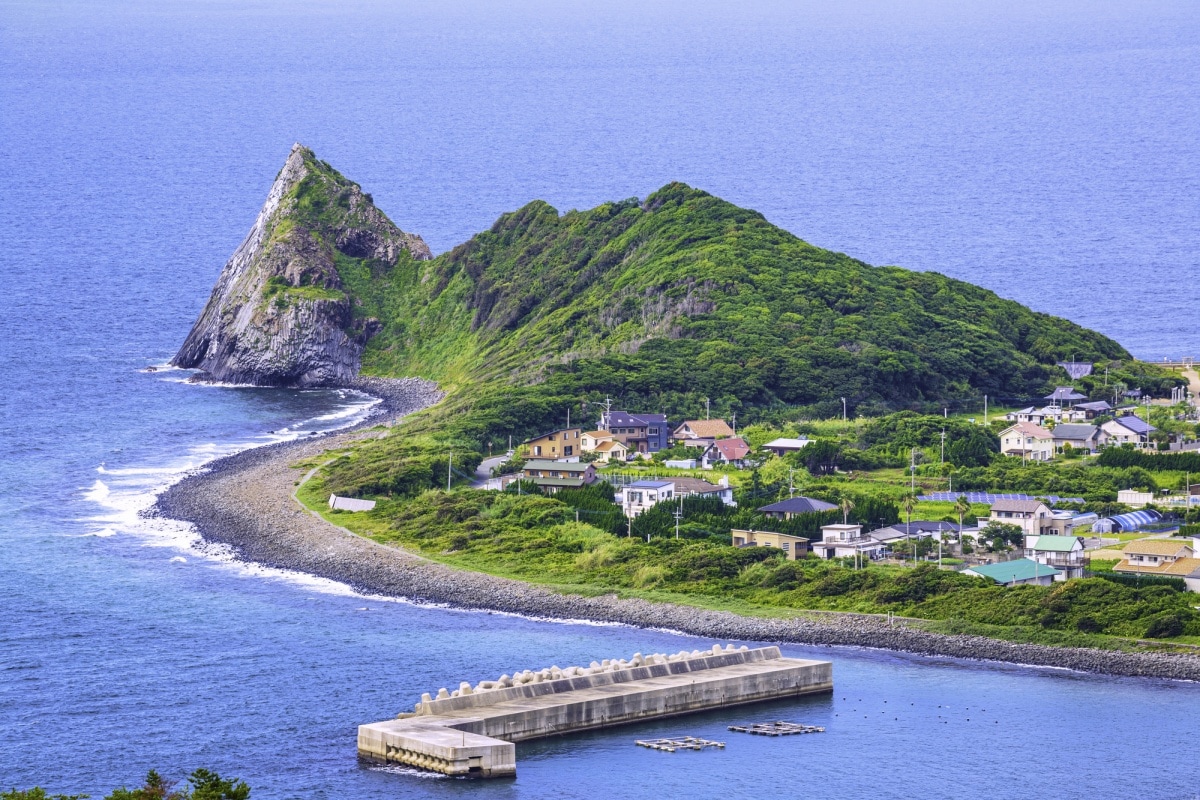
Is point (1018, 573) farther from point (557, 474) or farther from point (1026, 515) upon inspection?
point (557, 474)

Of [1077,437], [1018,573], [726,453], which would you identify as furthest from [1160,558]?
[726,453]

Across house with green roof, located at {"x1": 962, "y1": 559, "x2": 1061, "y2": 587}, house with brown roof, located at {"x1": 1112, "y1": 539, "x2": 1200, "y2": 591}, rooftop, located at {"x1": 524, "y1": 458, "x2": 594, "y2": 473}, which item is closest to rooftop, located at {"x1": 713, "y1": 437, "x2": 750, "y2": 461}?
rooftop, located at {"x1": 524, "y1": 458, "x2": 594, "y2": 473}

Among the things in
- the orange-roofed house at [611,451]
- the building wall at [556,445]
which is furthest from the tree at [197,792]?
the building wall at [556,445]

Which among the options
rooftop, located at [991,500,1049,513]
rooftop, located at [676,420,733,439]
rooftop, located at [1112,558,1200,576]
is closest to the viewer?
rooftop, located at [1112,558,1200,576]

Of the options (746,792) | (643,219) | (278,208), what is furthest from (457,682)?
(278,208)

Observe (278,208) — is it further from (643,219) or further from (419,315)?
(643,219)

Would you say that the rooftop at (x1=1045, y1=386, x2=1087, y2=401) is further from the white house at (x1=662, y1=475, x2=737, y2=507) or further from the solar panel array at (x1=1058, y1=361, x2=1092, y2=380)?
the white house at (x1=662, y1=475, x2=737, y2=507)
